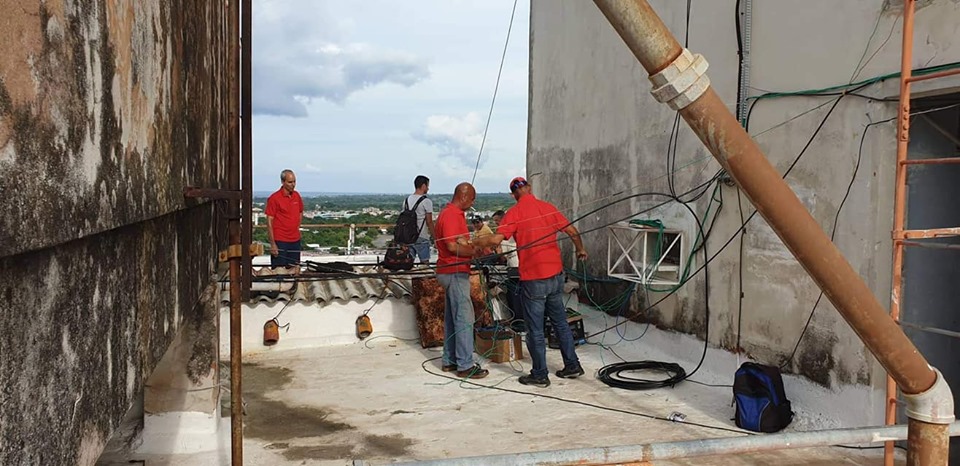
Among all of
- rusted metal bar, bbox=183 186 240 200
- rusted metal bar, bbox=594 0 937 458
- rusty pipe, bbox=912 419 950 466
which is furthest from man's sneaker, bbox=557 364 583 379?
rusted metal bar, bbox=594 0 937 458

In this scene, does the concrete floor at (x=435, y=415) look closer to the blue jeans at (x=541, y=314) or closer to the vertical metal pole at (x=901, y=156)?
the blue jeans at (x=541, y=314)

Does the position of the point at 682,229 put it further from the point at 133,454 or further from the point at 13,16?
the point at 13,16

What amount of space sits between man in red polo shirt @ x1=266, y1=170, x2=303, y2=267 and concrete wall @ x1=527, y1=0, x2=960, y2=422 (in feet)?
13.6

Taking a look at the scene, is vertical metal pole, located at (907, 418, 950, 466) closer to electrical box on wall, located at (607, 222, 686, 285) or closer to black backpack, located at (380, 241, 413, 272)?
electrical box on wall, located at (607, 222, 686, 285)

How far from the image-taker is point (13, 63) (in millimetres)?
1085

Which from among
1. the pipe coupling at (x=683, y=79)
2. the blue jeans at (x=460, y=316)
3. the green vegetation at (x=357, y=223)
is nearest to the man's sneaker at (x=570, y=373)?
the blue jeans at (x=460, y=316)

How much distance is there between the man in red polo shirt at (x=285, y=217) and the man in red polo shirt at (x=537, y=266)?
346cm

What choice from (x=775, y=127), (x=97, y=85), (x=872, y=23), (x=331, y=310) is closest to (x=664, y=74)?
(x=97, y=85)

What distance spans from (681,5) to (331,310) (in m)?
5.53

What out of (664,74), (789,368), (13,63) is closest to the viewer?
(13,63)

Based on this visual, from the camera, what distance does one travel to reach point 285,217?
9.71 metres

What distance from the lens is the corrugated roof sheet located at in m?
8.75

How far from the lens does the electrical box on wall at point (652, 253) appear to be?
7.65 m

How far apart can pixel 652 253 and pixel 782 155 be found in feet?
7.52
